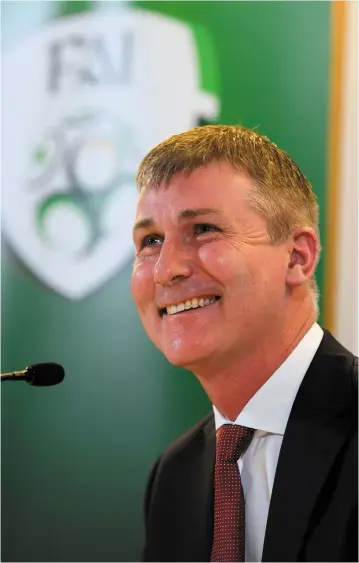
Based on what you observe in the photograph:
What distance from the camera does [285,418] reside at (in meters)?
1.17

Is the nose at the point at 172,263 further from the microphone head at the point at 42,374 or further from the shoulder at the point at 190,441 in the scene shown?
the shoulder at the point at 190,441

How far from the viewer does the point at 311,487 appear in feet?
3.45

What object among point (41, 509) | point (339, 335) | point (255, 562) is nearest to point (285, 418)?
point (255, 562)

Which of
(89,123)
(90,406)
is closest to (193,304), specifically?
(90,406)

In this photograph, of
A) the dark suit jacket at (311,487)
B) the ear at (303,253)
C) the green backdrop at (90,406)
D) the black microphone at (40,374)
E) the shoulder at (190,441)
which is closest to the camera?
the dark suit jacket at (311,487)

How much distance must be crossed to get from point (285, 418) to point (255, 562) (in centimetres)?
24

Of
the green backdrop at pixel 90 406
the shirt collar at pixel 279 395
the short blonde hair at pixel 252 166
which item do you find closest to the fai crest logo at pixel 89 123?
the green backdrop at pixel 90 406

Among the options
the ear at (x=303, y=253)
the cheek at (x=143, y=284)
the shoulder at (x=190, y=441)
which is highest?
the ear at (x=303, y=253)

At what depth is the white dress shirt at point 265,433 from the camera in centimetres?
115

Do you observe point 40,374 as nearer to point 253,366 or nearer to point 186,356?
point 186,356

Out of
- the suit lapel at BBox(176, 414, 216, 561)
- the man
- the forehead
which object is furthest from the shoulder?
the forehead

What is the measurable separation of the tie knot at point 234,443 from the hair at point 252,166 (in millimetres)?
346

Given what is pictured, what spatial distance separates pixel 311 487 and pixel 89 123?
40.8 inches

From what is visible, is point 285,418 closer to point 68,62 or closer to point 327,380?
point 327,380
